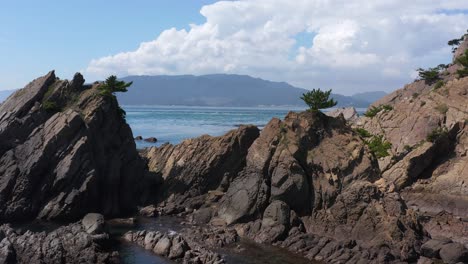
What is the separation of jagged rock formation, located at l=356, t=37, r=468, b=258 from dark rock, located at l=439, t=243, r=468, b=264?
4.47 m

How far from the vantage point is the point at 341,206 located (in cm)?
4981

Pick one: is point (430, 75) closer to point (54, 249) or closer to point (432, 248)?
point (432, 248)

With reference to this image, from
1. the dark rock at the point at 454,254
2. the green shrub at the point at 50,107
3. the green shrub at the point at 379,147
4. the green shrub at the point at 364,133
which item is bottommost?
the dark rock at the point at 454,254

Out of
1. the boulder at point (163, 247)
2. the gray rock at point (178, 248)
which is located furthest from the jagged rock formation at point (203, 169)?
the gray rock at point (178, 248)

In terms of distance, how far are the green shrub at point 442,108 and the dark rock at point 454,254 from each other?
29.1 meters

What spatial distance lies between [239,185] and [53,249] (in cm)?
2395

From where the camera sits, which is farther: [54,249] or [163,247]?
[163,247]

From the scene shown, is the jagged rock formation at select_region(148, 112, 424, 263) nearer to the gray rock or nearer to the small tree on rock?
the small tree on rock

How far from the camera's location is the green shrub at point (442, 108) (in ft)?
223

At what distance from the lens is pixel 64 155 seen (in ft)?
188

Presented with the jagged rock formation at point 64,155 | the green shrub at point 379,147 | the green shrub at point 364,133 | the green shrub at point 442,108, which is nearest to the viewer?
the jagged rock formation at point 64,155

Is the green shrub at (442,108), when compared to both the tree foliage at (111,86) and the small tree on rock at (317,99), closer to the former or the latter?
the small tree on rock at (317,99)

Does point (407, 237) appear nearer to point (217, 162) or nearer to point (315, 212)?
point (315, 212)

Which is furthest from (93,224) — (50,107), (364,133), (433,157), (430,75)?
(430,75)
